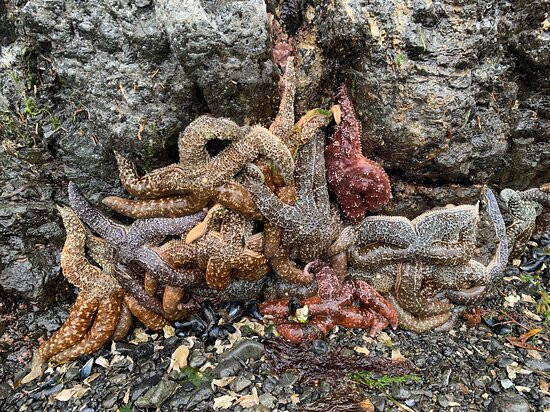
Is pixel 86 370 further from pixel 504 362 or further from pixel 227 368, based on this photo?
pixel 504 362

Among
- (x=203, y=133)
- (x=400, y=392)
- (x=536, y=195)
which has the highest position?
(x=203, y=133)

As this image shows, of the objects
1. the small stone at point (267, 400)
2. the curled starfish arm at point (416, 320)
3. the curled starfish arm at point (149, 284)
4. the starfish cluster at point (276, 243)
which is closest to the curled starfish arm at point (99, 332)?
the starfish cluster at point (276, 243)

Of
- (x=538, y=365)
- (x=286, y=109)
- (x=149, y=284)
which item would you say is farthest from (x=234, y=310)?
(x=538, y=365)

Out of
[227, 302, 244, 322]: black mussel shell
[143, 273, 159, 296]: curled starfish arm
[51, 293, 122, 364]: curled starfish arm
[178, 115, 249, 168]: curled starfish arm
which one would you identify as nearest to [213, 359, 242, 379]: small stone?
[227, 302, 244, 322]: black mussel shell

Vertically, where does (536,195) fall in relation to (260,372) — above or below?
above

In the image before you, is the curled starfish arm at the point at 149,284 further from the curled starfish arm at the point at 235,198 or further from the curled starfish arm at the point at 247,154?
the curled starfish arm at the point at 247,154

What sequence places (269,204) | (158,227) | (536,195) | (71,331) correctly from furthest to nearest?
(536,195) → (71,331) → (158,227) → (269,204)

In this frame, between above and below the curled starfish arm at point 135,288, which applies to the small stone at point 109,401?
below

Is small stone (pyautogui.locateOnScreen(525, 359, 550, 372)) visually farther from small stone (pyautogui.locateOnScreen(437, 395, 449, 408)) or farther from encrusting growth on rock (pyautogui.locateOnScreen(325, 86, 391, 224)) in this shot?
encrusting growth on rock (pyautogui.locateOnScreen(325, 86, 391, 224))
